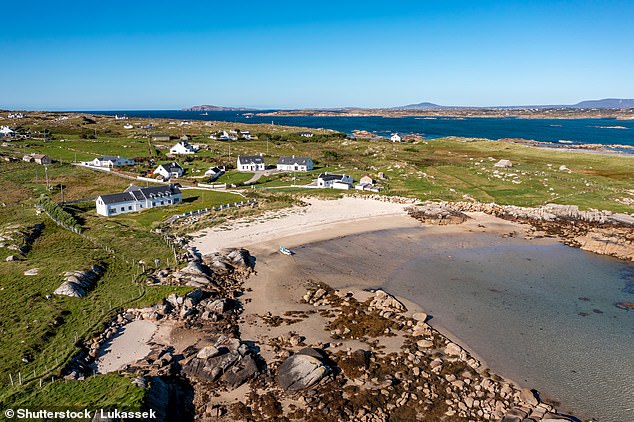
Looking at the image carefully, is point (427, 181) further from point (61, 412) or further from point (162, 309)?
point (61, 412)

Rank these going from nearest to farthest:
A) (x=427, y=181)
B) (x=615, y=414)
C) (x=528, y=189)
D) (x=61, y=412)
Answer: (x=61, y=412)
(x=615, y=414)
(x=528, y=189)
(x=427, y=181)

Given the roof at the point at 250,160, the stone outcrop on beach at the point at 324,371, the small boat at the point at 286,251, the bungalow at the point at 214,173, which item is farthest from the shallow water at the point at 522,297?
the roof at the point at 250,160

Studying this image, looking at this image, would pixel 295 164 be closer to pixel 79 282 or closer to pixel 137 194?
pixel 137 194

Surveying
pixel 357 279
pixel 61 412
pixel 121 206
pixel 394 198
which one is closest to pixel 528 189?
pixel 394 198

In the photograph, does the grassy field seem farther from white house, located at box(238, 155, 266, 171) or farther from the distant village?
white house, located at box(238, 155, 266, 171)

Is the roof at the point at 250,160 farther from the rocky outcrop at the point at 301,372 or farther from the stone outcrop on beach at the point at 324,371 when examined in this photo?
the rocky outcrop at the point at 301,372

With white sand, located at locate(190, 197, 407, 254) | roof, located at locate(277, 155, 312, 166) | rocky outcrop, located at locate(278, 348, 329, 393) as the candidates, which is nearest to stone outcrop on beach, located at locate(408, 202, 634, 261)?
white sand, located at locate(190, 197, 407, 254)
